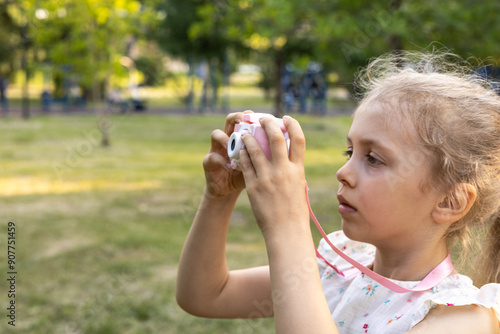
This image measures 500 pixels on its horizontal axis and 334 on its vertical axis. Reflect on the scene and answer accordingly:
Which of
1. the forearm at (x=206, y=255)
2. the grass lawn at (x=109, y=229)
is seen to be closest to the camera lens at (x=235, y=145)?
the forearm at (x=206, y=255)

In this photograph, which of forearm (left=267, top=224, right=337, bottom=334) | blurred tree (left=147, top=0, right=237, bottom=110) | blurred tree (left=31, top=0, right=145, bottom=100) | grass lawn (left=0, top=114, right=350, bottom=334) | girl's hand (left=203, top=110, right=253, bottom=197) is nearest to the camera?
forearm (left=267, top=224, right=337, bottom=334)

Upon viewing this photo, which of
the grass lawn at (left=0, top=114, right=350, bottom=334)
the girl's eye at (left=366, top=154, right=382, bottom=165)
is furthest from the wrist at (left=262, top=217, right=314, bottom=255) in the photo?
the grass lawn at (left=0, top=114, right=350, bottom=334)

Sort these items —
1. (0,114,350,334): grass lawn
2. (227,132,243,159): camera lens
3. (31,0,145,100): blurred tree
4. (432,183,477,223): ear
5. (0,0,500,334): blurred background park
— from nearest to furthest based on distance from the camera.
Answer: (227,132,243,159): camera lens → (432,183,477,223): ear → (0,114,350,334): grass lawn → (0,0,500,334): blurred background park → (31,0,145,100): blurred tree

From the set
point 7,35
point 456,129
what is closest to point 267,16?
point 456,129

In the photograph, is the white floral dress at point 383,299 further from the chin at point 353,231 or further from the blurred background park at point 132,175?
the blurred background park at point 132,175

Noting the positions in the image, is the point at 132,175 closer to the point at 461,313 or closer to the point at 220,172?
the point at 220,172

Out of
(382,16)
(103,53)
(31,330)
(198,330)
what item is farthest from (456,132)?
(103,53)

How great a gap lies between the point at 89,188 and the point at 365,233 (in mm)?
7030

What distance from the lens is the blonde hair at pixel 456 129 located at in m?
1.36

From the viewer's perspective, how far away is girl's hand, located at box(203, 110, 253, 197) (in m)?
1.55

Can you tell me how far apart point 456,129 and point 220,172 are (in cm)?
61

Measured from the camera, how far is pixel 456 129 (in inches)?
54.4

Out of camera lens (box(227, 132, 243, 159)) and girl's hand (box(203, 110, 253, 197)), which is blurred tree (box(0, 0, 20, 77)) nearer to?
girl's hand (box(203, 110, 253, 197))

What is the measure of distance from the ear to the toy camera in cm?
41
